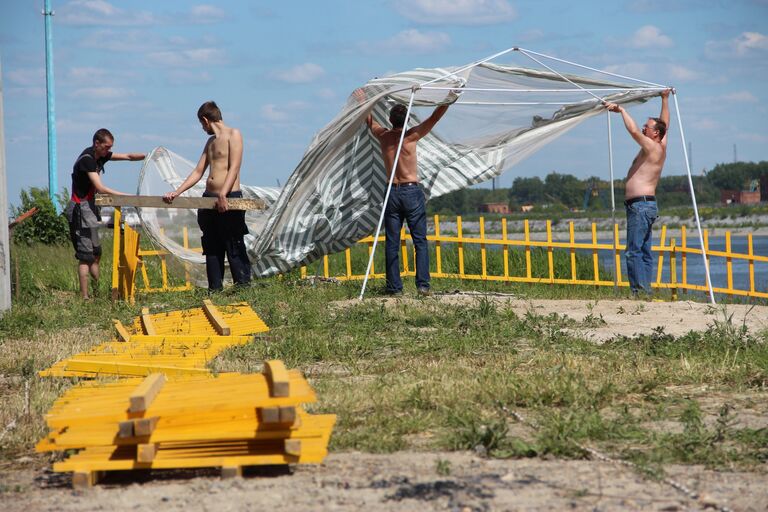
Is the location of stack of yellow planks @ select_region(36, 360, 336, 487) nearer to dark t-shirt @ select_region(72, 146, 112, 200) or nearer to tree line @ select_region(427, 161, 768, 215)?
dark t-shirt @ select_region(72, 146, 112, 200)

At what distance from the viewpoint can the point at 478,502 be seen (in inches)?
149

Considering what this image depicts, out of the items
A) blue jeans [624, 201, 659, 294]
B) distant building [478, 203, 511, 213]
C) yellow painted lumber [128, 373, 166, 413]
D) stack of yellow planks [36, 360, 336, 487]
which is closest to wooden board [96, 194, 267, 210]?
blue jeans [624, 201, 659, 294]

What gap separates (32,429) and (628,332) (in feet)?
15.0

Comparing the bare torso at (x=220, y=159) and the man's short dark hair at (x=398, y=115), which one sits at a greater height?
the man's short dark hair at (x=398, y=115)

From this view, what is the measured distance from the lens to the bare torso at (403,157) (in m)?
10.8

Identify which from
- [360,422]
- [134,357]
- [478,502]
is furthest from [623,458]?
[134,357]

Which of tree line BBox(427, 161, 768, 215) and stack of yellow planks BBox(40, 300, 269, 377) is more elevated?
tree line BBox(427, 161, 768, 215)

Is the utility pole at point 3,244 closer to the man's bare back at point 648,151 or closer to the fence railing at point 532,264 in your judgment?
the fence railing at point 532,264

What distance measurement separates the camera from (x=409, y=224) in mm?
10797

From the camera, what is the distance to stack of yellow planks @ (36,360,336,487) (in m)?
4.22

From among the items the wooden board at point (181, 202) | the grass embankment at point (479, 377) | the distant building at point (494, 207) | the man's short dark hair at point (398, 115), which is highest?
the distant building at point (494, 207)

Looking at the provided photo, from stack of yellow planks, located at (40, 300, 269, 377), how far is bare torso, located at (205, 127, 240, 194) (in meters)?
1.85

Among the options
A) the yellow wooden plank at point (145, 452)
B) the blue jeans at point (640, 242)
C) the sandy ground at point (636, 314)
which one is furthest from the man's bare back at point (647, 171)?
the yellow wooden plank at point (145, 452)

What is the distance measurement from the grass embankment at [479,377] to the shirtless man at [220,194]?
1.04m
